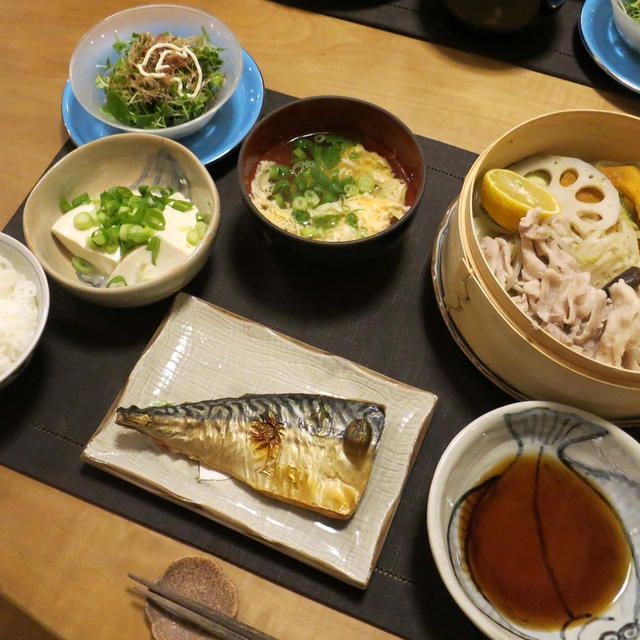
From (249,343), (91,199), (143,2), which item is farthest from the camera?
(143,2)

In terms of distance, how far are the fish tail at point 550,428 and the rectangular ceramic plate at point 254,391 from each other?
8.5 inches

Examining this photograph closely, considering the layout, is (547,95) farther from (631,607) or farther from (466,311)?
(631,607)

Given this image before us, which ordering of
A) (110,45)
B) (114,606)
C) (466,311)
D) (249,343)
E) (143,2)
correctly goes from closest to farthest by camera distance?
(114,606) < (466,311) < (249,343) < (110,45) < (143,2)

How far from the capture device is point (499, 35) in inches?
85.9

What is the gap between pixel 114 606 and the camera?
1.40 meters

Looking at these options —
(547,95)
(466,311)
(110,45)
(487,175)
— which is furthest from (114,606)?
(547,95)

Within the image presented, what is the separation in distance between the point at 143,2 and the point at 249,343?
1557mm

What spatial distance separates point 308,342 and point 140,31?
1238 millimetres

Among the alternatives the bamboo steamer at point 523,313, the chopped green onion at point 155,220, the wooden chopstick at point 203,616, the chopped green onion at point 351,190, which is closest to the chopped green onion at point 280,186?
the chopped green onion at point 351,190

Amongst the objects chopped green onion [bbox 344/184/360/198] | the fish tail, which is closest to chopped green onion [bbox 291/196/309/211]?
chopped green onion [bbox 344/184/360/198]

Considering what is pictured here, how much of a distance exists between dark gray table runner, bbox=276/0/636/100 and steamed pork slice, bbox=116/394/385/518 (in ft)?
4.63

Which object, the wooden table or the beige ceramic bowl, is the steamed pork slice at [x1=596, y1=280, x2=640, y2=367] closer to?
the wooden table

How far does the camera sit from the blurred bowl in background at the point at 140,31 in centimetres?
193

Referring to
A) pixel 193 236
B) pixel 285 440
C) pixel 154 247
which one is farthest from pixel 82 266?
pixel 285 440
